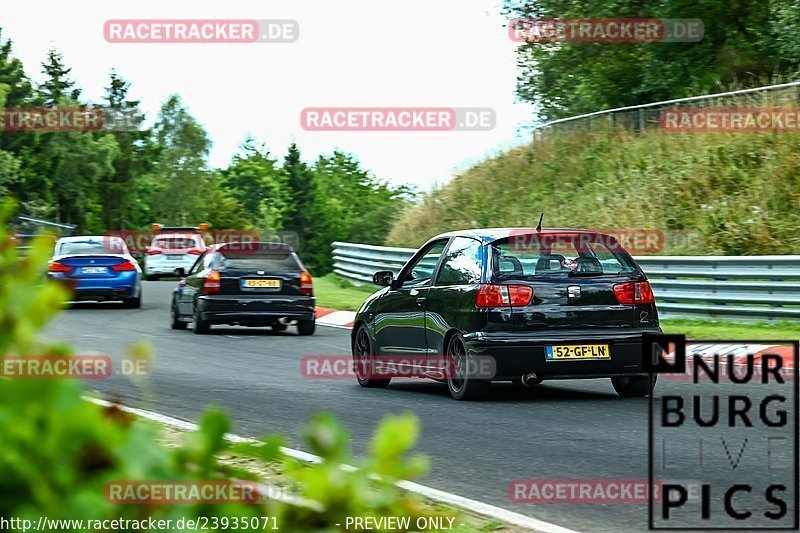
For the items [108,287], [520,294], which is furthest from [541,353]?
[108,287]

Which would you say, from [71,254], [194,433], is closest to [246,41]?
[71,254]

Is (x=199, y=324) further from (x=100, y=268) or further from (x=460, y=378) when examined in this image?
(x=460, y=378)

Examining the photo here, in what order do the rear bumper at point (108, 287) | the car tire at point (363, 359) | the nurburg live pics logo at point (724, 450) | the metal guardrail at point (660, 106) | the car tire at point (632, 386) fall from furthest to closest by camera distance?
the rear bumper at point (108, 287), the metal guardrail at point (660, 106), the car tire at point (363, 359), the car tire at point (632, 386), the nurburg live pics logo at point (724, 450)

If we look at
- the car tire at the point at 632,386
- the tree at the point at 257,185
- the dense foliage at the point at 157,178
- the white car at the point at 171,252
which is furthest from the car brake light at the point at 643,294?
the tree at the point at 257,185

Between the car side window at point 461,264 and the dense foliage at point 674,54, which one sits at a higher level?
the dense foliage at point 674,54

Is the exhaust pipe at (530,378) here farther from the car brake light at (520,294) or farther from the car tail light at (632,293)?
the car tail light at (632,293)

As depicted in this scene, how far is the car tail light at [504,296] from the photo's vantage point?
11531mm

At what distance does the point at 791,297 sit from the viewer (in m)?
17.8

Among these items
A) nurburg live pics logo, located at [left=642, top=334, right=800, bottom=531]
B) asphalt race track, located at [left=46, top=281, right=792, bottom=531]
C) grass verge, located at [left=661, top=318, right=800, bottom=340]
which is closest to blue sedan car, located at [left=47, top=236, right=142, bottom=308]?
asphalt race track, located at [left=46, top=281, right=792, bottom=531]

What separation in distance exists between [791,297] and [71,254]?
50.5ft

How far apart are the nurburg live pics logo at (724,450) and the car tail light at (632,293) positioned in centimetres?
33

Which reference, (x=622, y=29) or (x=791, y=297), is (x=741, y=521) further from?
(x=622, y=29)

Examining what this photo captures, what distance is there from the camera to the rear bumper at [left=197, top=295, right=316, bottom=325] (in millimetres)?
20562

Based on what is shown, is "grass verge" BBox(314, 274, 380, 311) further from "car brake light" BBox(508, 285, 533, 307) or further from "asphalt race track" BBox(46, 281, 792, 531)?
"car brake light" BBox(508, 285, 533, 307)
